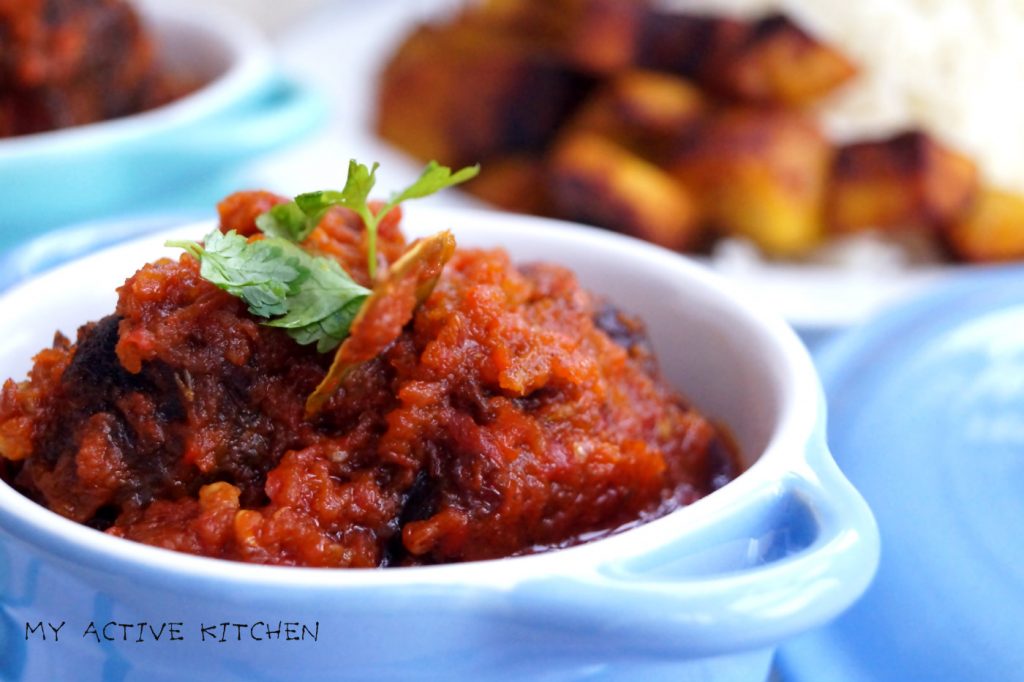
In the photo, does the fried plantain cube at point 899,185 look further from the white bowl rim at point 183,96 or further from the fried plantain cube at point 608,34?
the white bowl rim at point 183,96

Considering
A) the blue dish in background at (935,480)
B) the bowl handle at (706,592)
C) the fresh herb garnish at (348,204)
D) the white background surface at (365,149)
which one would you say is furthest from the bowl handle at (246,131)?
the bowl handle at (706,592)

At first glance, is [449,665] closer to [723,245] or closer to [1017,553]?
[1017,553]

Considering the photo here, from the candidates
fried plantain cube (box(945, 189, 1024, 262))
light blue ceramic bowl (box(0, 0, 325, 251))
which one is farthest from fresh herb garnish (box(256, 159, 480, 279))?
fried plantain cube (box(945, 189, 1024, 262))

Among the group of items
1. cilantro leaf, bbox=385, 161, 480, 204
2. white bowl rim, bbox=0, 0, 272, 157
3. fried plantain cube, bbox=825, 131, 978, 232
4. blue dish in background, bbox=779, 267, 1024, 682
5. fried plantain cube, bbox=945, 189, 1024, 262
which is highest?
cilantro leaf, bbox=385, 161, 480, 204

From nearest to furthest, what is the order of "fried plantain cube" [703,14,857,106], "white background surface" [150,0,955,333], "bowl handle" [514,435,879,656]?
"bowl handle" [514,435,879,656]
"white background surface" [150,0,955,333]
"fried plantain cube" [703,14,857,106]

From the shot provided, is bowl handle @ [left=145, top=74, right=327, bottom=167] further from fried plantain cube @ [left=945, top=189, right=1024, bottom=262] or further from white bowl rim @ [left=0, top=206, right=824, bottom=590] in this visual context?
fried plantain cube @ [left=945, top=189, right=1024, bottom=262]

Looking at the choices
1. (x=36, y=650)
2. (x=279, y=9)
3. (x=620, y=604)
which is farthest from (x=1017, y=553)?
(x=279, y=9)
